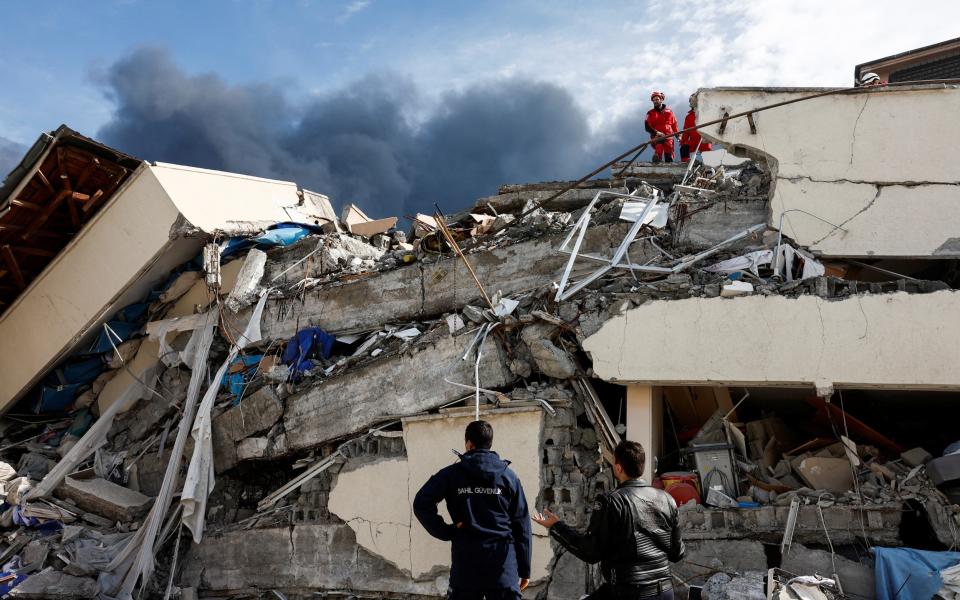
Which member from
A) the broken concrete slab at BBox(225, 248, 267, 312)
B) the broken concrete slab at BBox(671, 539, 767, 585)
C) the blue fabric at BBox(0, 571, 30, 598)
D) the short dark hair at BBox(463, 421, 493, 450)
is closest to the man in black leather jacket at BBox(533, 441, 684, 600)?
the short dark hair at BBox(463, 421, 493, 450)


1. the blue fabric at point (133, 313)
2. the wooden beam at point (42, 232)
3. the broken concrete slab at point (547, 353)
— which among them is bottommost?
the broken concrete slab at point (547, 353)

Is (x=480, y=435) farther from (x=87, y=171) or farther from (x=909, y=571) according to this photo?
(x=87, y=171)

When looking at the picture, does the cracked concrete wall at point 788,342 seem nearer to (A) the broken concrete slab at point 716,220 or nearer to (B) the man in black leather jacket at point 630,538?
(A) the broken concrete slab at point 716,220

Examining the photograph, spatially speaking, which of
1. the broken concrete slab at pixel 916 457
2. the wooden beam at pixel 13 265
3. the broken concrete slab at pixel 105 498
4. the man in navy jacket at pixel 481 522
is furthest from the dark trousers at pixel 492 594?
the wooden beam at pixel 13 265

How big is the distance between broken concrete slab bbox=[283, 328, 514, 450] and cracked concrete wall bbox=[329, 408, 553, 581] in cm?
28

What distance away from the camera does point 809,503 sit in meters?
6.13

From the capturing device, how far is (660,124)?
1246 cm

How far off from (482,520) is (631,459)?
929 mm

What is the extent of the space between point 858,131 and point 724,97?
4.06ft

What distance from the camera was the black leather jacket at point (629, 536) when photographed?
13.2 ft

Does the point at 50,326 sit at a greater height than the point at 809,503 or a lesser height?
greater

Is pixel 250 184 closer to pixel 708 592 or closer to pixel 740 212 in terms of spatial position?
pixel 740 212

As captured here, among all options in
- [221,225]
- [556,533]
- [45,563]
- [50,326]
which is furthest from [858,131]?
[50,326]

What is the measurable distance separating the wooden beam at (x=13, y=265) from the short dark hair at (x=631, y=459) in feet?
29.5
